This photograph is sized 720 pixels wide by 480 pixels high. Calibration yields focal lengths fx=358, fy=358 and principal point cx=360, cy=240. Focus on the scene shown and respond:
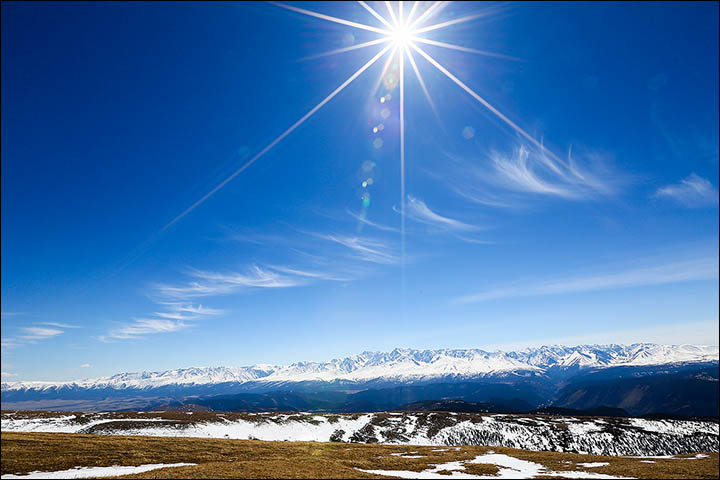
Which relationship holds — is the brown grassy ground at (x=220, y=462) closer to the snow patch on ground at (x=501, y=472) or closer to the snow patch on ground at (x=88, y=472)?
the snow patch on ground at (x=501, y=472)

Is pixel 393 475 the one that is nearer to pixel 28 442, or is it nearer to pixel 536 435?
pixel 28 442

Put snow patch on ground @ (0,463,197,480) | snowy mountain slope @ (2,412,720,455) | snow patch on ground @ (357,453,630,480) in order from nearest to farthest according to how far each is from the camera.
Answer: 1. snow patch on ground @ (0,463,197,480)
2. snow patch on ground @ (357,453,630,480)
3. snowy mountain slope @ (2,412,720,455)

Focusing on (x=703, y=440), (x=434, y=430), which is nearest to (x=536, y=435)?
(x=434, y=430)

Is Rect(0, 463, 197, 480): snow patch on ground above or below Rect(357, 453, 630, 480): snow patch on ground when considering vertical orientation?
above

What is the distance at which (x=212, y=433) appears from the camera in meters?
97.6

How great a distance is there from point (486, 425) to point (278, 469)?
353 feet

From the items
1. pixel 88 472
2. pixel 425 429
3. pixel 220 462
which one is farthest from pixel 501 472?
pixel 425 429

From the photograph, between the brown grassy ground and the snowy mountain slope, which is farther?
the snowy mountain slope

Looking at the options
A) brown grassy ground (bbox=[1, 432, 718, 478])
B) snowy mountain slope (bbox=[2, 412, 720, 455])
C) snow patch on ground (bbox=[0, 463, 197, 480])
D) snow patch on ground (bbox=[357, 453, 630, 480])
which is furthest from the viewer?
snowy mountain slope (bbox=[2, 412, 720, 455])

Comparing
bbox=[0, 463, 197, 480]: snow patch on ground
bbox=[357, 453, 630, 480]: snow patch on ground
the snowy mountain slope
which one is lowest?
the snowy mountain slope

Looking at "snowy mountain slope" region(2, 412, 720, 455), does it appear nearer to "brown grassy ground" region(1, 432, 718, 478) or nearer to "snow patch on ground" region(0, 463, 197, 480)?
"brown grassy ground" region(1, 432, 718, 478)

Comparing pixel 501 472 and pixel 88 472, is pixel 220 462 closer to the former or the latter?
pixel 88 472

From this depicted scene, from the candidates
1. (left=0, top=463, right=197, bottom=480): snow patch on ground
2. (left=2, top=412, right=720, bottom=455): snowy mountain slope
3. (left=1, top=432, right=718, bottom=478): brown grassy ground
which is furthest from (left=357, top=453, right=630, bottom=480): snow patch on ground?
(left=2, top=412, right=720, bottom=455): snowy mountain slope

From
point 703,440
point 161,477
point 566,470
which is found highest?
point 161,477
